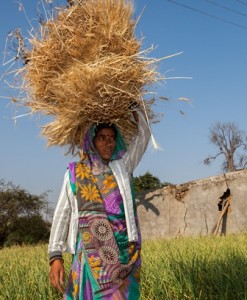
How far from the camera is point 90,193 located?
2758 millimetres

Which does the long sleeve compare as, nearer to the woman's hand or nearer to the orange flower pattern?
the woman's hand

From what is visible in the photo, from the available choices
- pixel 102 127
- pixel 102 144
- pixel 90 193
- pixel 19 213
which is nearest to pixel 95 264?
pixel 90 193

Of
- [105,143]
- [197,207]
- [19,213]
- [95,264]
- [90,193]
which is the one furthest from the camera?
[19,213]

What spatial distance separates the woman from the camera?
2629mm

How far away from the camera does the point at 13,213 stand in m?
20.2

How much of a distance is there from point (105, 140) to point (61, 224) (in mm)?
550

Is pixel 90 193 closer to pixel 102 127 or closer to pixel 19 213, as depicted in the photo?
pixel 102 127

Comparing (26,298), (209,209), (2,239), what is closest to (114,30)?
(26,298)

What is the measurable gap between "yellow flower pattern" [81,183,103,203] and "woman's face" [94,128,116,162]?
21 cm

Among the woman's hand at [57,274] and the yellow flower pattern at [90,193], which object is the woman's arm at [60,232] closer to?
the woman's hand at [57,274]

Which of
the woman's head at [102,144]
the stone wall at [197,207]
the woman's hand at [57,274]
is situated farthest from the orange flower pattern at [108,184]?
the stone wall at [197,207]

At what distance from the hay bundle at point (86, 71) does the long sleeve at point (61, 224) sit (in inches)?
18.4

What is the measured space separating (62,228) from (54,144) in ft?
2.26

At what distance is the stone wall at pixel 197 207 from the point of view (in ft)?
39.5
